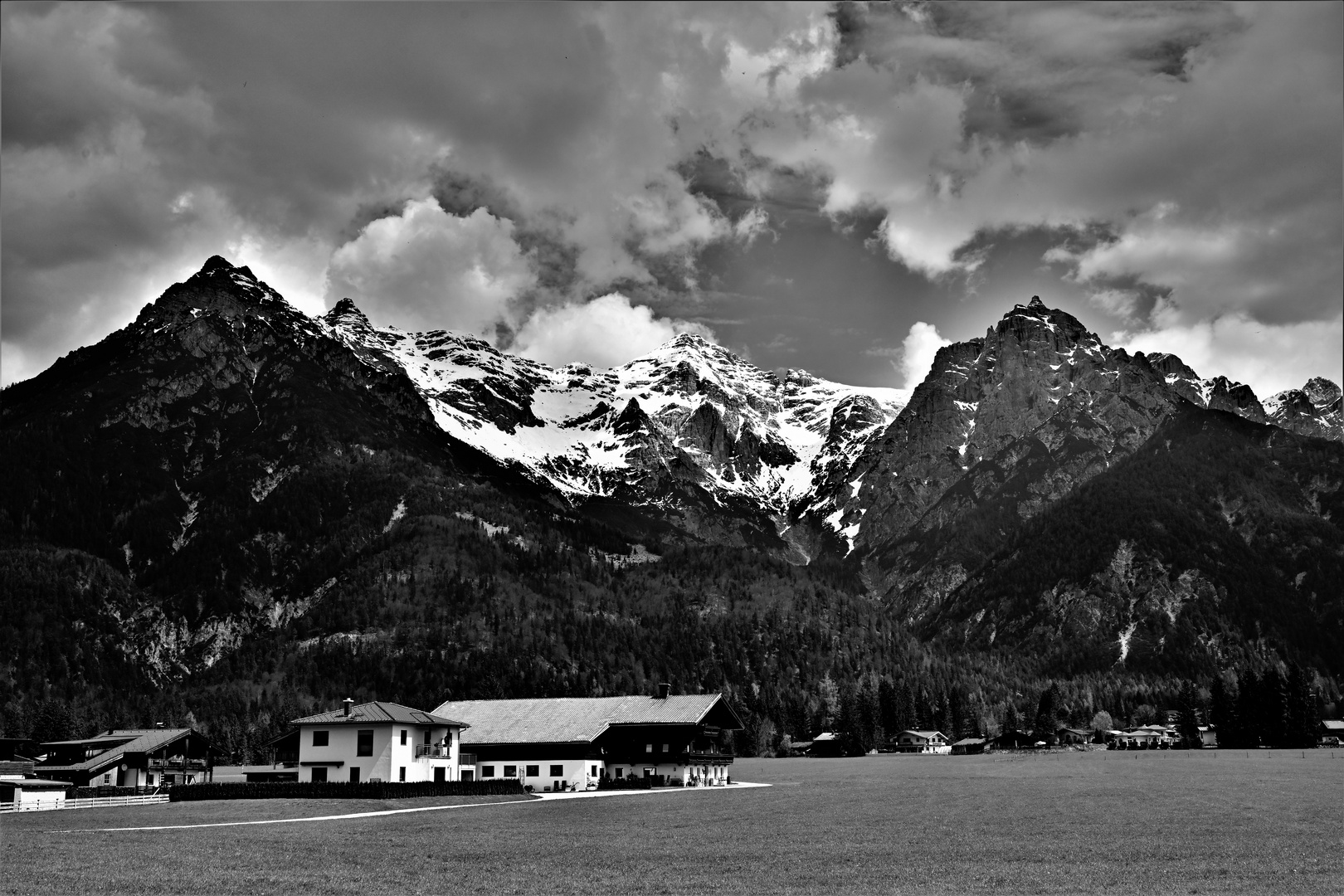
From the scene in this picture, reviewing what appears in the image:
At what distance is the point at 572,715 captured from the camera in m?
120

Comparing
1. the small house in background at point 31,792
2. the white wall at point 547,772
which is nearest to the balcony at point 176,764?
the small house in background at point 31,792

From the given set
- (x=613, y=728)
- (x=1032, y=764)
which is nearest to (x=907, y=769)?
(x=1032, y=764)

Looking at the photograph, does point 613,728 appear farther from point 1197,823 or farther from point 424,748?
point 1197,823

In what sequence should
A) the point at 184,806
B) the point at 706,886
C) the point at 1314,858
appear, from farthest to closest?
the point at 184,806 < the point at 1314,858 < the point at 706,886

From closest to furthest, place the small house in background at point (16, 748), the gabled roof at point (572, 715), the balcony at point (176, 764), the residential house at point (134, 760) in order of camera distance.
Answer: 1. the residential house at point (134, 760)
2. the balcony at point (176, 764)
3. the gabled roof at point (572, 715)
4. the small house in background at point (16, 748)

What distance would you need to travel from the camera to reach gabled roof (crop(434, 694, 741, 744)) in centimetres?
11500

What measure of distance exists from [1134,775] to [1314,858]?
61799mm

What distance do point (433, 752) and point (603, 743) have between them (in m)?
A: 17.7

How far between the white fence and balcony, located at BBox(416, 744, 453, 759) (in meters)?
18.8

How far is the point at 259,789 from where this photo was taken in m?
88.2

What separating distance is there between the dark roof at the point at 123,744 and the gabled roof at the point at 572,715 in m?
24.6

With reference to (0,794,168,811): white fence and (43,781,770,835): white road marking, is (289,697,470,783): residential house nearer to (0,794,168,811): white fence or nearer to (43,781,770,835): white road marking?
(0,794,168,811): white fence

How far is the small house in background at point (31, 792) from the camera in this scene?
272 ft

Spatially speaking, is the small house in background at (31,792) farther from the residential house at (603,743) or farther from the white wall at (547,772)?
the residential house at (603,743)
